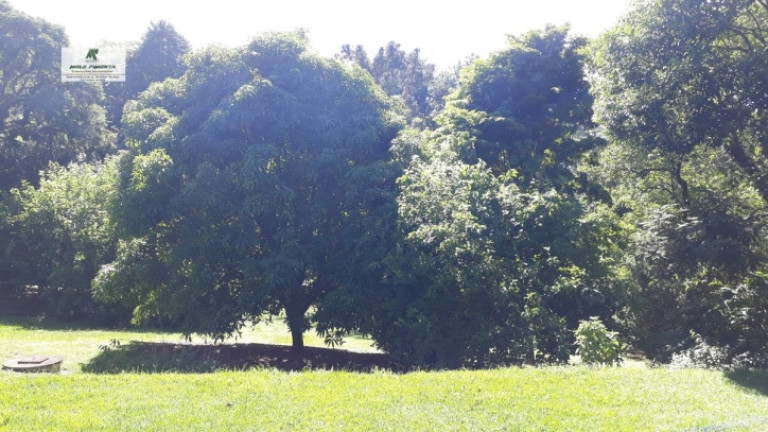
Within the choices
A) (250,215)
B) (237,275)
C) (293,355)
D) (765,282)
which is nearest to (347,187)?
(250,215)

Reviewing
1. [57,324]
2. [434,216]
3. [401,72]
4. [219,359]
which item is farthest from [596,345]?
[401,72]

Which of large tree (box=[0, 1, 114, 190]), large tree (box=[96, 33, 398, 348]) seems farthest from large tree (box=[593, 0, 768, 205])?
large tree (box=[0, 1, 114, 190])

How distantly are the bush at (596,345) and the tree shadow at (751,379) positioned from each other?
→ 183 cm

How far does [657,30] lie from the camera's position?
12508 mm

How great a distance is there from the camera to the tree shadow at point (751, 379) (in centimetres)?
909

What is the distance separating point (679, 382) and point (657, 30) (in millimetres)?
7320

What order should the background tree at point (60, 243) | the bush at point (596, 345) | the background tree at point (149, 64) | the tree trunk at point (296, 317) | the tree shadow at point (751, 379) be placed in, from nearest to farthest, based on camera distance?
1. the tree shadow at point (751, 379)
2. the bush at point (596, 345)
3. the tree trunk at point (296, 317)
4. the background tree at point (60, 243)
5. the background tree at point (149, 64)

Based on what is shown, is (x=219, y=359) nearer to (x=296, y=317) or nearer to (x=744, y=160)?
(x=296, y=317)

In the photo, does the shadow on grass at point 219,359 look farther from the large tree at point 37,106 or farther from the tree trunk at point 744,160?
the large tree at point 37,106

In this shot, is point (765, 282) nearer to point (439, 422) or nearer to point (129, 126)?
point (439, 422)

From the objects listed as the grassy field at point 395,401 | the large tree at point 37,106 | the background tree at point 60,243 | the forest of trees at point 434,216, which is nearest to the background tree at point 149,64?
the large tree at point 37,106

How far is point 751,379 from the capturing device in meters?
9.68

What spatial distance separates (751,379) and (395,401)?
6.09 m

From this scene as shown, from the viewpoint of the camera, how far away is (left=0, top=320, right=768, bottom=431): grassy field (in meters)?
6.73
